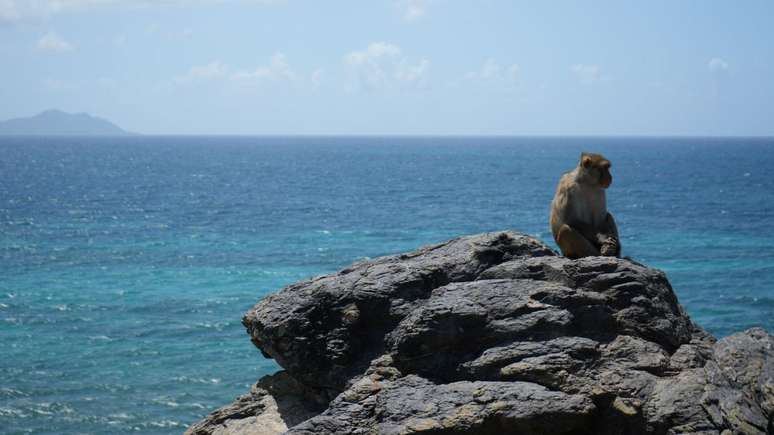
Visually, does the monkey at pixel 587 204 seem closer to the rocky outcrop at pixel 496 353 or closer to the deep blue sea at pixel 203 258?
the rocky outcrop at pixel 496 353

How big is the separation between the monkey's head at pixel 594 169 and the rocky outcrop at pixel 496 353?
1571mm

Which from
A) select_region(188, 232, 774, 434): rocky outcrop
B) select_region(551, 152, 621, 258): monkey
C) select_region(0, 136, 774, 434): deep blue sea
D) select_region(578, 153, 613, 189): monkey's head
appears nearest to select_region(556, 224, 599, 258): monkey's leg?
select_region(551, 152, 621, 258): monkey

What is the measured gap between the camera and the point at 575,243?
9492 mm

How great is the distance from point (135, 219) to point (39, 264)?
58.6 ft

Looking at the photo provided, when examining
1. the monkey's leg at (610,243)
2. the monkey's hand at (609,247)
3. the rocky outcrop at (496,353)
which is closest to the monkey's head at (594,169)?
the monkey's leg at (610,243)

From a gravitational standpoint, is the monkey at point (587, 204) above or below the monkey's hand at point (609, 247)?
above

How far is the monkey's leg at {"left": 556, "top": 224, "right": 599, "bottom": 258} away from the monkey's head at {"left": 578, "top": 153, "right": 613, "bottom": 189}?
2.30ft

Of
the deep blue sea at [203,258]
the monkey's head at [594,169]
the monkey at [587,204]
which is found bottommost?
the deep blue sea at [203,258]

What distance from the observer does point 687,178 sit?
9594 centimetres

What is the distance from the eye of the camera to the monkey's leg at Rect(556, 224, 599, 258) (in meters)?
9.50

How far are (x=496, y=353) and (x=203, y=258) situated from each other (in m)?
34.4

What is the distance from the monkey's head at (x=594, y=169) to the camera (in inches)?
387

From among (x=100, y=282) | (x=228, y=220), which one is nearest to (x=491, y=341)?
(x=100, y=282)

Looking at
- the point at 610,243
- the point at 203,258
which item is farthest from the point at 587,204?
the point at 203,258
